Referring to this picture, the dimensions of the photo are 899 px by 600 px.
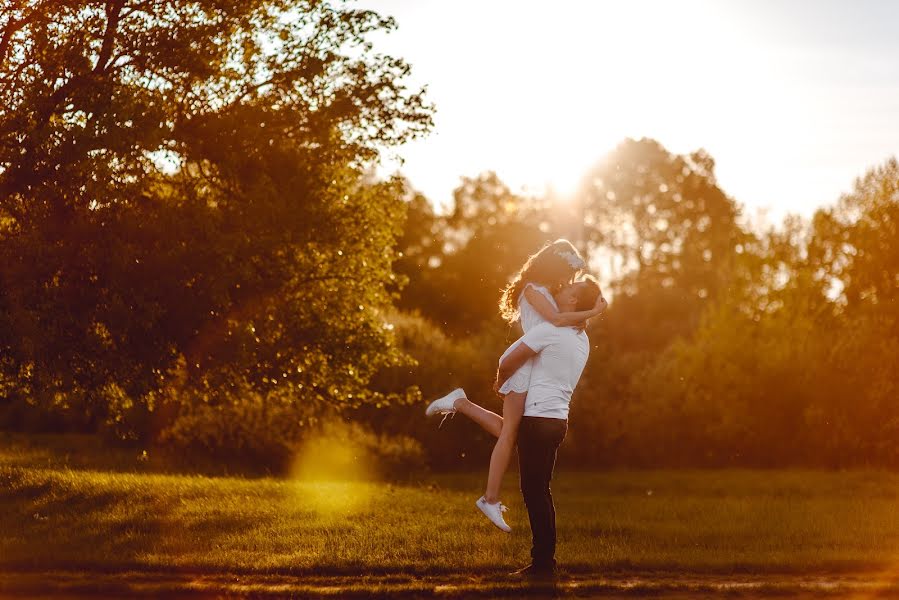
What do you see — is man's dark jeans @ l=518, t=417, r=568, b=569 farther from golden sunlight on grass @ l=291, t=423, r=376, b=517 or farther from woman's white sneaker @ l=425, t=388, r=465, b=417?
golden sunlight on grass @ l=291, t=423, r=376, b=517

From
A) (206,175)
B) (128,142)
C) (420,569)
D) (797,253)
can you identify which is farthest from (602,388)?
(420,569)

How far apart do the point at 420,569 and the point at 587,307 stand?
2.88 metres

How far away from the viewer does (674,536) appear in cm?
1306

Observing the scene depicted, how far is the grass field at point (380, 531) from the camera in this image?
398 inches

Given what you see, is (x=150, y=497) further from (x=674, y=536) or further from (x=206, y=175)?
(x=674, y=536)

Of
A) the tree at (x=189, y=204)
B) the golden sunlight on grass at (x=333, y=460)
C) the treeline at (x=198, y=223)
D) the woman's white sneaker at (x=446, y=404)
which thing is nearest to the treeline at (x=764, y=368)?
the golden sunlight on grass at (x=333, y=460)

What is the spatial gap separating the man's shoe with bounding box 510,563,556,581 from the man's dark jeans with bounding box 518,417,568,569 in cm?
2

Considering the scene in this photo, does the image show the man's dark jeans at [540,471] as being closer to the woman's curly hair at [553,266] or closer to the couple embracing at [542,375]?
the couple embracing at [542,375]

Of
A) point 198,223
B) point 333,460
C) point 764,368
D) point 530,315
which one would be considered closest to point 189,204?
point 198,223

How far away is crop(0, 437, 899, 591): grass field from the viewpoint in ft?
33.2

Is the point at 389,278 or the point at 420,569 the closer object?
the point at 420,569

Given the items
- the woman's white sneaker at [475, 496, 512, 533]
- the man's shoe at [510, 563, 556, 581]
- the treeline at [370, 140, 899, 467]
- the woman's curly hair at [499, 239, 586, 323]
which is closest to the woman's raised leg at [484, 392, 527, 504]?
the woman's white sneaker at [475, 496, 512, 533]

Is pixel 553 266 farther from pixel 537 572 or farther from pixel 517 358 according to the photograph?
pixel 537 572

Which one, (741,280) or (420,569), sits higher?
(741,280)
